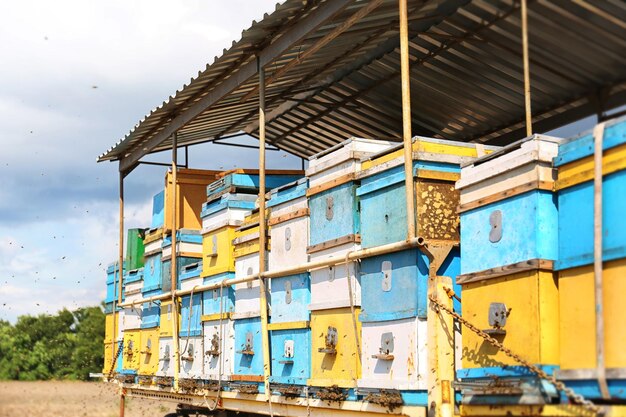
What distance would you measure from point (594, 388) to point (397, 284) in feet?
10.7

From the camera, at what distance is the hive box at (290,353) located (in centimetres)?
1242

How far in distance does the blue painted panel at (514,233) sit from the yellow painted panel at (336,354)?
2.42 m

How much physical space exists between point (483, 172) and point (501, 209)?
509 mm

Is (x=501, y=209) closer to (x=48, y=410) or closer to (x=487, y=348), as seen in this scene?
(x=487, y=348)

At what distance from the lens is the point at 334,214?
11805mm

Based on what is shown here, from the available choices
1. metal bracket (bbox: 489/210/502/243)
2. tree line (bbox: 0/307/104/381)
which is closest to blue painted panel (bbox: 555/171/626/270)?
metal bracket (bbox: 489/210/502/243)

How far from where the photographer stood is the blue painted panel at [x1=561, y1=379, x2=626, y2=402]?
23.2 feet

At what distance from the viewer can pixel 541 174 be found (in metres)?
8.19

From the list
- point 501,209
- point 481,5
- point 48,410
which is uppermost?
point 481,5

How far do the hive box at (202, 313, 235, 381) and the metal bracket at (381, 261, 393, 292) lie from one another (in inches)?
210

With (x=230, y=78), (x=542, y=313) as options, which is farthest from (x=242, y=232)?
(x=542, y=313)

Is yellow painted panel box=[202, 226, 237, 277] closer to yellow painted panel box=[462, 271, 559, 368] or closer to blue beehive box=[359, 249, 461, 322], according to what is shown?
blue beehive box=[359, 249, 461, 322]

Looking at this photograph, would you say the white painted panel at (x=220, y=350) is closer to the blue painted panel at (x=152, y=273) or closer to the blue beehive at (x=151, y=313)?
the blue beehive at (x=151, y=313)

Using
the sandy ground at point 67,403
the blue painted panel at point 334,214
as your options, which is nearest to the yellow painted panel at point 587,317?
the blue painted panel at point 334,214
